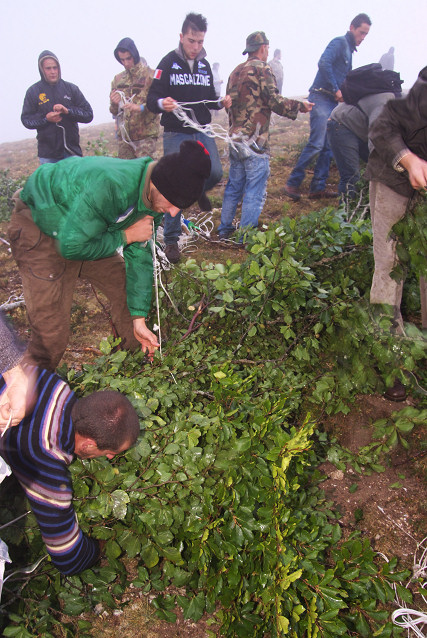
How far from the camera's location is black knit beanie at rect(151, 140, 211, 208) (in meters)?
2.07

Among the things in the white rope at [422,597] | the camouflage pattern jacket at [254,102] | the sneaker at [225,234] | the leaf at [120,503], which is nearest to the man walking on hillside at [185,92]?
the camouflage pattern jacket at [254,102]

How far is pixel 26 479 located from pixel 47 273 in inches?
49.4

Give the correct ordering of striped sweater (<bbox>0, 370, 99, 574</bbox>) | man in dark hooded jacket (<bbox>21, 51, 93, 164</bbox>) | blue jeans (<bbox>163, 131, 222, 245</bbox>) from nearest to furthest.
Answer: striped sweater (<bbox>0, 370, 99, 574</bbox>) < blue jeans (<bbox>163, 131, 222, 245</bbox>) < man in dark hooded jacket (<bbox>21, 51, 93, 164</bbox>)

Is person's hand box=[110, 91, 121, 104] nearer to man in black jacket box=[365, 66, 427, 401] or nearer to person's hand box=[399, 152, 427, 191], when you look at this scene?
man in black jacket box=[365, 66, 427, 401]

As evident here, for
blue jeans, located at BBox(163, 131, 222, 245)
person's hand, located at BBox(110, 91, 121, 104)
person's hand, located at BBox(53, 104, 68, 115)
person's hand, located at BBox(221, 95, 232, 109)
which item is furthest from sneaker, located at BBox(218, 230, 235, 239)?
person's hand, located at BBox(110, 91, 121, 104)

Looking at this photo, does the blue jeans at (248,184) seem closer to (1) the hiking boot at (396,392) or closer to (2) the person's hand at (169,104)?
(2) the person's hand at (169,104)

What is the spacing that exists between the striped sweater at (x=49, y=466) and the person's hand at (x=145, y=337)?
2.92 feet

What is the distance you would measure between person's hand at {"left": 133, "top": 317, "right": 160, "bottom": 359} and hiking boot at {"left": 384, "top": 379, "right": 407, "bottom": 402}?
1503 mm

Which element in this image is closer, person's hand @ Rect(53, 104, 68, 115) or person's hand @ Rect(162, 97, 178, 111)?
person's hand @ Rect(162, 97, 178, 111)

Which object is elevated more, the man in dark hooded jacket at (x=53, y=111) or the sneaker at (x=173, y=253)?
the man in dark hooded jacket at (x=53, y=111)

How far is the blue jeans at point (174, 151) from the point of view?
4.32 meters

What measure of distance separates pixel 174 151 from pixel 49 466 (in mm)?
3779

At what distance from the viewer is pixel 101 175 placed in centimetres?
204

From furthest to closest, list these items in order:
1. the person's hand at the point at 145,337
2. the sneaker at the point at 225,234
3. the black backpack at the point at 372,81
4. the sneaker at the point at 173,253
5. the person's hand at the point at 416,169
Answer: the sneaker at the point at 225,234 → the sneaker at the point at 173,253 → the black backpack at the point at 372,81 → the person's hand at the point at 145,337 → the person's hand at the point at 416,169
